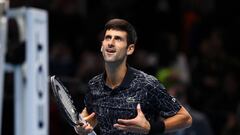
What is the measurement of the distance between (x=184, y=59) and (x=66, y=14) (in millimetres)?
1995

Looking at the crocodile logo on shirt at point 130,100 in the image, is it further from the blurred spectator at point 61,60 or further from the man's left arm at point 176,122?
the blurred spectator at point 61,60

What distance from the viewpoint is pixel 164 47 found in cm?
1146

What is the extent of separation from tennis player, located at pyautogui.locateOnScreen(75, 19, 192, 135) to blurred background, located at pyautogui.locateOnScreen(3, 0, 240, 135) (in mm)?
4375

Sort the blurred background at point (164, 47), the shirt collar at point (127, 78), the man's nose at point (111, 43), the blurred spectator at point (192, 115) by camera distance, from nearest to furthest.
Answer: the man's nose at point (111, 43)
the shirt collar at point (127, 78)
the blurred spectator at point (192, 115)
the blurred background at point (164, 47)

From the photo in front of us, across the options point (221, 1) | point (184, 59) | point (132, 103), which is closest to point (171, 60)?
point (184, 59)

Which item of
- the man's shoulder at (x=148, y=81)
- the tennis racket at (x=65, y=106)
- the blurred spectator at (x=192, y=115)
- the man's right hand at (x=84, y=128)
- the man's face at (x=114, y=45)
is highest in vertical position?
the man's face at (x=114, y=45)

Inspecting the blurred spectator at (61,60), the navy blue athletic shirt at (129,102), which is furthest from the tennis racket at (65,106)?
the blurred spectator at (61,60)

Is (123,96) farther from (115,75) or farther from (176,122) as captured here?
(176,122)

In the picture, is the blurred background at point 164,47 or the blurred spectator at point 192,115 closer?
the blurred spectator at point 192,115

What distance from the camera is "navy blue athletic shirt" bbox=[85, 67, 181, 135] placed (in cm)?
515

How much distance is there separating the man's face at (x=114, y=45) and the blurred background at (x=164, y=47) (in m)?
4.46

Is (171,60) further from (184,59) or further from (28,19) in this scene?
(28,19)

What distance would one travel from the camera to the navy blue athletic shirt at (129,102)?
16.9 feet

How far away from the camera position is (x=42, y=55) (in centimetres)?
893
